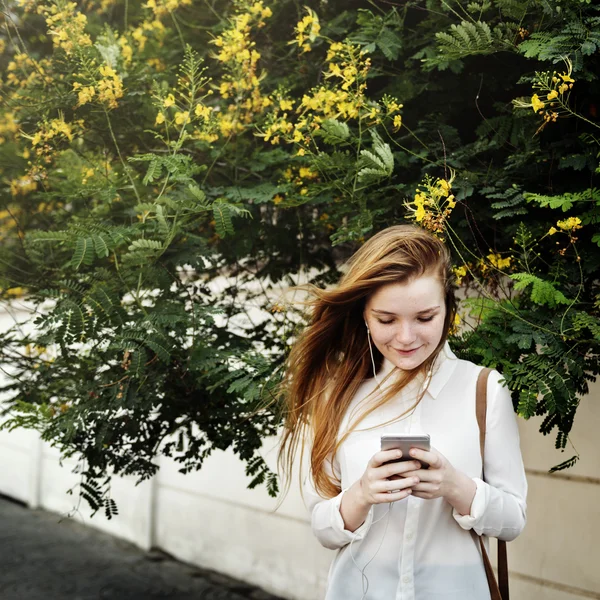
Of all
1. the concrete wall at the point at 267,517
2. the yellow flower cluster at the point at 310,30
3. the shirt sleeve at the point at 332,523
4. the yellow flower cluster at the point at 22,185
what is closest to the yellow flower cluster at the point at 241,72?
the yellow flower cluster at the point at 310,30

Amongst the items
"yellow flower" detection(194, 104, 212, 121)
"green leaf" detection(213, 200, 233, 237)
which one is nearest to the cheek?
"green leaf" detection(213, 200, 233, 237)

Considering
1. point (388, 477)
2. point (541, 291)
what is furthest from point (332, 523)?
point (541, 291)

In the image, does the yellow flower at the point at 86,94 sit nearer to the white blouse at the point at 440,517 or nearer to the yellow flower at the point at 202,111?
the yellow flower at the point at 202,111

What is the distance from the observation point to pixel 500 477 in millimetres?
1976

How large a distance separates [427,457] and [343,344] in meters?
0.60

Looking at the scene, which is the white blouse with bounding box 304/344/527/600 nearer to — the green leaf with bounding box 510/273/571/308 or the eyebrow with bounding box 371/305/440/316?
the eyebrow with bounding box 371/305/440/316

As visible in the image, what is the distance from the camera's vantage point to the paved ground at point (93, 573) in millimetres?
5891

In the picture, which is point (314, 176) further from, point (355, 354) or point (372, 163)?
point (355, 354)

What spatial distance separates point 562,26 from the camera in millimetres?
2633

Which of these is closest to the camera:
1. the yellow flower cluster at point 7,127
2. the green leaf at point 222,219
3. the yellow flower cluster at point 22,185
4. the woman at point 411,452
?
the woman at point 411,452

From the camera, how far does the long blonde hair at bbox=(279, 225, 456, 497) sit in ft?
6.91

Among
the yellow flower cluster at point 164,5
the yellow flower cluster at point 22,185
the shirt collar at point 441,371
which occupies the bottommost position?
the shirt collar at point 441,371

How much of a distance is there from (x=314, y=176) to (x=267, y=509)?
10.8 feet

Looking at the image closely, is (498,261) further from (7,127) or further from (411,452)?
(7,127)
